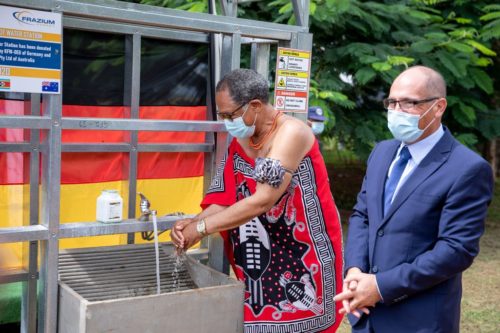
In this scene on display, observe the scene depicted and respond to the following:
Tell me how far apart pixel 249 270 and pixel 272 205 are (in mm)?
356

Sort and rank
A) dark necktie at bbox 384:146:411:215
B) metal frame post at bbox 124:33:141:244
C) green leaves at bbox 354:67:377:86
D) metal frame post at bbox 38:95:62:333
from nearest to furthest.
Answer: dark necktie at bbox 384:146:411:215 → metal frame post at bbox 38:95:62:333 → metal frame post at bbox 124:33:141:244 → green leaves at bbox 354:67:377:86

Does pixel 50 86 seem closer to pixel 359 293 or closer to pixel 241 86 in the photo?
pixel 241 86

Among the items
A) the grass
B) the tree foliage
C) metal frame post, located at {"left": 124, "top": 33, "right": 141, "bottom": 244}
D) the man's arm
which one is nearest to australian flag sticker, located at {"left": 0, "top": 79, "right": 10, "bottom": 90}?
metal frame post, located at {"left": 124, "top": 33, "right": 141, "bottom": 244}

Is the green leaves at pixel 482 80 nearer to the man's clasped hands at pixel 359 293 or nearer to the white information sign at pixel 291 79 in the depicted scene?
the white information sign at pixel 291 79

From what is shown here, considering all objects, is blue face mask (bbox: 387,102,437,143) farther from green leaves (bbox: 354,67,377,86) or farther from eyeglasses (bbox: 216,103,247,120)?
green leaves (bbox: 354,67,377,86)

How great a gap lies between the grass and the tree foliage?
130 centimetres

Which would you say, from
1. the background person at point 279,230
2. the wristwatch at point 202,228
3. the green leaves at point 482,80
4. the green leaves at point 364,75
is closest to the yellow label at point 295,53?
the background person at point 279,230

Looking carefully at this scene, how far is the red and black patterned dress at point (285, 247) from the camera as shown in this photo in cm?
285

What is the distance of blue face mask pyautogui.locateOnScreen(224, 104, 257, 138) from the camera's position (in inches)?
107

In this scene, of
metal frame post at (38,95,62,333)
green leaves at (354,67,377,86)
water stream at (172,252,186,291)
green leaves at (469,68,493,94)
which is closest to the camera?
metal frame post at (38,95,62,333)

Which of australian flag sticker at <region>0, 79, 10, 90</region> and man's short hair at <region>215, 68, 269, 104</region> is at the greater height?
man's short hair at <region>215, 68, 269, 104</region>

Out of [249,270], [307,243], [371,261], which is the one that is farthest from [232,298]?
[371,261]

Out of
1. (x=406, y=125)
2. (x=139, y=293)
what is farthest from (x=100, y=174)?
(x=406, y=125)

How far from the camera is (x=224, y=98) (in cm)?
271
